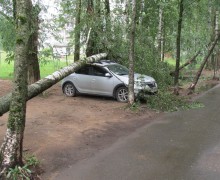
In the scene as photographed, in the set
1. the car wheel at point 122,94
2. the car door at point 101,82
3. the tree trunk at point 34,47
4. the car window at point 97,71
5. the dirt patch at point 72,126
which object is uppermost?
the tree trunk at point 34,47

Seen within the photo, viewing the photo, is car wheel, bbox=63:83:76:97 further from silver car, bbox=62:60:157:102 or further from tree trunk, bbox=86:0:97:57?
tree trunk, bbox=86:0:97:57

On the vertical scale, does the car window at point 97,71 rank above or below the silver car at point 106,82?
above

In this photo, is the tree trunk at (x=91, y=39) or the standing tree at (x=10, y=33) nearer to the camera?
the standing tree at (x=10, y=33)

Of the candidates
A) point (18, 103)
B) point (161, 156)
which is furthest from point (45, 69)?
point (18, 103)

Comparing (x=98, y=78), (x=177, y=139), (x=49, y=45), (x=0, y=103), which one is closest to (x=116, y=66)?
(x=98, y=78)

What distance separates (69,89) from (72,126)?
5625mm

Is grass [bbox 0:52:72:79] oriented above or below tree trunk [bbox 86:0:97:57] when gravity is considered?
below

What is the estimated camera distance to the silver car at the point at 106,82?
46.2ft

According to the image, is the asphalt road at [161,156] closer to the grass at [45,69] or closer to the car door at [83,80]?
the car door at [83,80]

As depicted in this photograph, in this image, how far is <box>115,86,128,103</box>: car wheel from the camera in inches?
559

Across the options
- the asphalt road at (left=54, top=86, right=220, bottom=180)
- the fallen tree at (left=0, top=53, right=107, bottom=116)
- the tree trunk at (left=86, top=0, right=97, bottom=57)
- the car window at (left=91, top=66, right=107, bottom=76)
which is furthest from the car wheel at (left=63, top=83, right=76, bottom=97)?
the asphalt road at (left=54, top=86, right=220, bottom=180)

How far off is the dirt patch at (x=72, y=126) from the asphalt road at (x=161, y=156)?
390 millimetres

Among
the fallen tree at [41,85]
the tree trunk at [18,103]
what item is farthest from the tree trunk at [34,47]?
the tree trunk at [18,103]

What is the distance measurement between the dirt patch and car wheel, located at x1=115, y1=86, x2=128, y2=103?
304 mm
